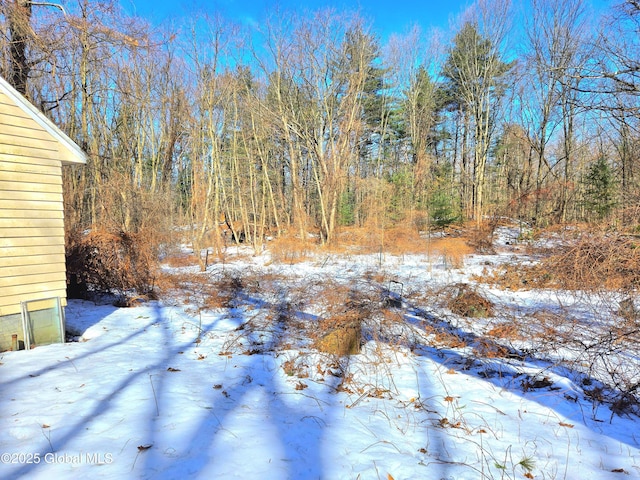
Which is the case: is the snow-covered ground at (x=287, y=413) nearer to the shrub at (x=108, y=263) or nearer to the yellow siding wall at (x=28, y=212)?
the yellow siding wall at (x=28, y=212)

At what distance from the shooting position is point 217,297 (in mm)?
8961

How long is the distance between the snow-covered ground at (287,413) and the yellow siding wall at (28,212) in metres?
1.00

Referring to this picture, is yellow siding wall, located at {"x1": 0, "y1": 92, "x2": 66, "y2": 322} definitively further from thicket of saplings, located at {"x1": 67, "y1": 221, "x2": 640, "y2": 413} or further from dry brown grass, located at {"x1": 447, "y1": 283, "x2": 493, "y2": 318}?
dry brown grass, located at {"x1": 447, "y1": 283, "x2": 493, "y2": 318}

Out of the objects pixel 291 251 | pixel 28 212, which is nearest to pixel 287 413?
pixel 28 212

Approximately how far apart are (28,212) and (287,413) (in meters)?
4.94

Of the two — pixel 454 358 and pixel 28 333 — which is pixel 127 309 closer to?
pixel 28 333

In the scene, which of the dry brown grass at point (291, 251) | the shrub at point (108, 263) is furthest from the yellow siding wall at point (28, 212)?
the dry brown grass at point (291, 251)

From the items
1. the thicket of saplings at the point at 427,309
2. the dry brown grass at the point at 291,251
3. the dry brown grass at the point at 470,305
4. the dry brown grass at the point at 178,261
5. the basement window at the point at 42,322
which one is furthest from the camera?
the dry brown grass at the point at 291,251

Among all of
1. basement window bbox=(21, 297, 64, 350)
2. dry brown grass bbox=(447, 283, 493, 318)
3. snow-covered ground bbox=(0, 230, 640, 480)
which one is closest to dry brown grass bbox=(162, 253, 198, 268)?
snow-covered ground bbox=(0, 230, 640, 480)

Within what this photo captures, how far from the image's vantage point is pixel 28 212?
5281mm

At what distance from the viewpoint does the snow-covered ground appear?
2.71 meters

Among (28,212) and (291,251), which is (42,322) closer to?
(28,212)

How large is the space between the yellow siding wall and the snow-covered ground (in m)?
1.00

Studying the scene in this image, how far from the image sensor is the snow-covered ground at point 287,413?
2715 mm
